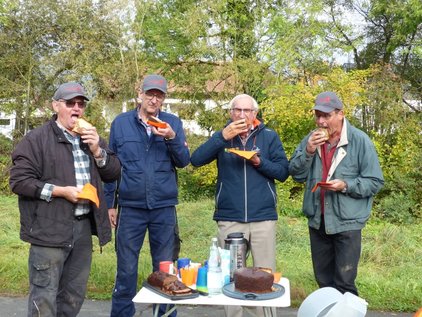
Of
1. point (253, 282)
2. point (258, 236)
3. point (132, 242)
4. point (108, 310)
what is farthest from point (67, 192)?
point (108, 310)

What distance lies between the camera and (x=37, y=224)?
3.47 metres

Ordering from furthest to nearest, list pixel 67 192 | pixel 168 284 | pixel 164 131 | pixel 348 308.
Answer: pixel 164 131 < pixel 67 192 < pixel 168 284 < pixel 348 308

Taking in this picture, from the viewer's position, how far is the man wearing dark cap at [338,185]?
12.6 ft

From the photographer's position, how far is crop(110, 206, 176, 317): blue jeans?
421cm

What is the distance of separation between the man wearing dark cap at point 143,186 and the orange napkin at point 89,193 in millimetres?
656

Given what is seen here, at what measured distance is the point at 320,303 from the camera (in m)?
2.11

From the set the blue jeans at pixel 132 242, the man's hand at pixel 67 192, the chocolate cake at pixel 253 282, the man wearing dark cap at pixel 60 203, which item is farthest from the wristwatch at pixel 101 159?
the chocolate cake at pixel 253 282

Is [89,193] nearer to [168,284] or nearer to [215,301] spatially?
[168,284]

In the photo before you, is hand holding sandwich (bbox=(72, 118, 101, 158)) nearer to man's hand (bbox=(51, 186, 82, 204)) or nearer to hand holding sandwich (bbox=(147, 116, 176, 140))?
man's hand (bbox=(51, 186, 82, 204))

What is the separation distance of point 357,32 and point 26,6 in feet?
38.2

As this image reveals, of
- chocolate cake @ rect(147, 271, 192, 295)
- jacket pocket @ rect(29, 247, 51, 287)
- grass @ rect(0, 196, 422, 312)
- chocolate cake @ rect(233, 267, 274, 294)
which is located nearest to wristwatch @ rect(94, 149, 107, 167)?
jacket pocket @ rect(29, 247, 51, 287)

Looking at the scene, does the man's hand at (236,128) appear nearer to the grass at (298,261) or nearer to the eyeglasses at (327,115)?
the eyeglasses at (327,115)

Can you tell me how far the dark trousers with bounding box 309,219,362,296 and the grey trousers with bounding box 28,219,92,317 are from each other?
1724 millimetres

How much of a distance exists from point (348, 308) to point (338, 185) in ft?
6.17
